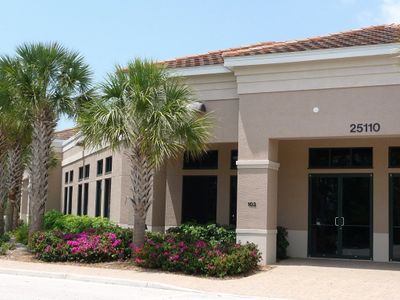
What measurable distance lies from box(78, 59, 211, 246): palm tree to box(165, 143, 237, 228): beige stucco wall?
14.4 ft

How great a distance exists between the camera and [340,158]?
19656 mm

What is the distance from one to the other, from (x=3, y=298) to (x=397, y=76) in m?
11.5

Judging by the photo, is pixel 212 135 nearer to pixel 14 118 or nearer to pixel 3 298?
pixel 14 118

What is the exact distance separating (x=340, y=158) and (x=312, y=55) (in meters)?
4.07

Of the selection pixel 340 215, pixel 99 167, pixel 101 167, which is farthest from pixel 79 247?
pixel 99 167

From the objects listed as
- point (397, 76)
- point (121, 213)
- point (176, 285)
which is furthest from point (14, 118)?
point (397, 76)

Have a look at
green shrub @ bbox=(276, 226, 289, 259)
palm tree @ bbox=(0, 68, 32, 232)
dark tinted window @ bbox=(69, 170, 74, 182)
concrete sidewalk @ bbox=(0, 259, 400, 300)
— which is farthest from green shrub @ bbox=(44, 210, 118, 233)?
dark tinted window @ bbox=(69, 170, 74, 182)

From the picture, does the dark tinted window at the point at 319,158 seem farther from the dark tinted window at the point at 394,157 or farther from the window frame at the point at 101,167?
the window frame at the point at 101,167

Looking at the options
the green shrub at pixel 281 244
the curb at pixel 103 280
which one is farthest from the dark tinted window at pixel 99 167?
the curb at pixel 103 280

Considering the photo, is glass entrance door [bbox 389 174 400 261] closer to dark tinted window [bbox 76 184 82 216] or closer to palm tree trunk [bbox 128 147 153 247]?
palm tree trunk [bbox 128 147 153 247]

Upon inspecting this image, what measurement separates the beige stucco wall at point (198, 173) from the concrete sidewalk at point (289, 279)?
4452 millimetres

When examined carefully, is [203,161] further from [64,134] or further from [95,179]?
[64,134]

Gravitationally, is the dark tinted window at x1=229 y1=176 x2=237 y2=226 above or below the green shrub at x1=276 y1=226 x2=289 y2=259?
above

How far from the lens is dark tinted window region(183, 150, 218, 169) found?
Result: 22094 millimetres
